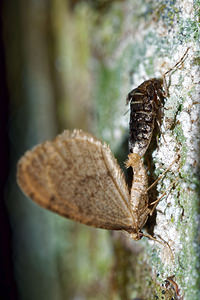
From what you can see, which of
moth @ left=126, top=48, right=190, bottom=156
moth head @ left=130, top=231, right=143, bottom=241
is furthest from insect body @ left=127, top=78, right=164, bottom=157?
moth head @ left=130, top=231, right=143, bottom=241

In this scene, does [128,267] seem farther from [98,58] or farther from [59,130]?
[98,58]

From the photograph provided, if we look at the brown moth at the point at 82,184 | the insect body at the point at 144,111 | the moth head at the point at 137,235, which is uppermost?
the insect body at the point at 144,111

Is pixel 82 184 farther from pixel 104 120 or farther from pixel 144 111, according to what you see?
pixel 104 120


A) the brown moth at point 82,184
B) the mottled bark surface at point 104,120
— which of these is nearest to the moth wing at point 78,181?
the brown moth at point 82,184

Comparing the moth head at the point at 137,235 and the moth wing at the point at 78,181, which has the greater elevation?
the moth wing at the point at 78,181

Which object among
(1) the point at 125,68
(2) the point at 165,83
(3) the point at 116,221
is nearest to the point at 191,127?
(2) the point at 165,83

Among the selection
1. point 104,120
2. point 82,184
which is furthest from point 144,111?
point 104,120

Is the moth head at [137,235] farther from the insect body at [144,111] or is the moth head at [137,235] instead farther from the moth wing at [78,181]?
the insect body at [144,111]

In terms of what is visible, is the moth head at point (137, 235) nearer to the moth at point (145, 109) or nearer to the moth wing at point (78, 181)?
the moth wing at point (78, 181)
